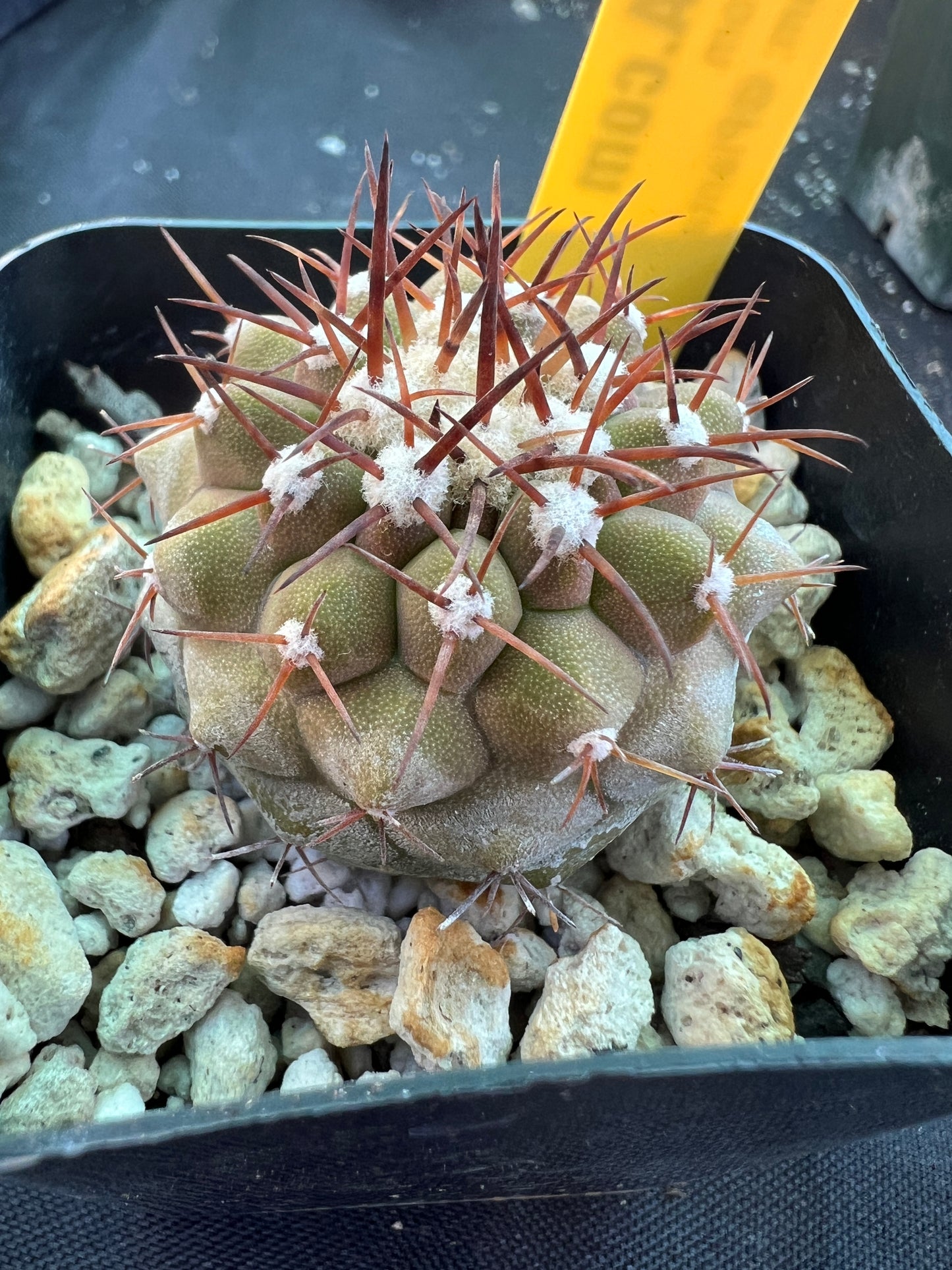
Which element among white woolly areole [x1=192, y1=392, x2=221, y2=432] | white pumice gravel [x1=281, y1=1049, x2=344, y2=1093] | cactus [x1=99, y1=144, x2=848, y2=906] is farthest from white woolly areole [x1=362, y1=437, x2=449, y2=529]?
white pumice gravel [x1=281, y1=1049, x2=344, y2=1093]

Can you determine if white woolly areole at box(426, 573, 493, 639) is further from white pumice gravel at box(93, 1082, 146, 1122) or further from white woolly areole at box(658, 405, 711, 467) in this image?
white pumice gravel at box(93, 1082, 146, 1122)

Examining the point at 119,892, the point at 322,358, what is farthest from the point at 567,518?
the point at 119,892

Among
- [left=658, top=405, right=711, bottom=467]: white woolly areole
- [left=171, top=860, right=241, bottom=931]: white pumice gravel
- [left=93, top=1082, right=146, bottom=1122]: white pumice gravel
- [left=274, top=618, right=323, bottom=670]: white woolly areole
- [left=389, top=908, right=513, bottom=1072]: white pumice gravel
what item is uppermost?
[left=658, top=405, right=711, bottom=467]: white woolly areole

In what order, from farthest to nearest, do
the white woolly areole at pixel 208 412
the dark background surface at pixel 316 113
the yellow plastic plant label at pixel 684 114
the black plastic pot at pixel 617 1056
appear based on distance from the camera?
the dark background surface at pixel 316 113
the yellow plastic plant label at pixel 684 114
the white woolly areole at pixel 208 412
the black plastic pot at pixel 617 1056

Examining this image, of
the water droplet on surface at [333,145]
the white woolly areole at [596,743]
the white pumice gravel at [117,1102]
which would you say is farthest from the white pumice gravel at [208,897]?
the water droplet on surface at [333,145]

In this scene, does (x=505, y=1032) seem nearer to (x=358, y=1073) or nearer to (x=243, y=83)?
(x=358, y=1073)

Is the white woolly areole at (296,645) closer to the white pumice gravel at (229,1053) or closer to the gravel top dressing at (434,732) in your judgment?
the gravel top dressing at (434,732)

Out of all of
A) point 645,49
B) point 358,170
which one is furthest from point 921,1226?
point 358,170

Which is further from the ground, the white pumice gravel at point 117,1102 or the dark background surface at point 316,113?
the dark background surface at point 316,113
